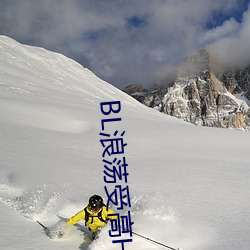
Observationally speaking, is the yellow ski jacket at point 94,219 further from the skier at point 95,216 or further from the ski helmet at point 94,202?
the ski helmet at point 94,202

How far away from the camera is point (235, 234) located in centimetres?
532

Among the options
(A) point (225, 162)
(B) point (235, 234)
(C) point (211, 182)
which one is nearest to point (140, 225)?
(B) point (235, 234)

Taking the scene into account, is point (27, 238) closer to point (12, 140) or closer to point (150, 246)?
point (150, 246)

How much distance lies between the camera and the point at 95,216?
→ 6.04m

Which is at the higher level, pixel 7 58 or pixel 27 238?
pixel 7 58

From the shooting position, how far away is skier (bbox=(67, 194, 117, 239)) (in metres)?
5.95

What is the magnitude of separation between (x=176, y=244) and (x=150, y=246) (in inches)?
18.2

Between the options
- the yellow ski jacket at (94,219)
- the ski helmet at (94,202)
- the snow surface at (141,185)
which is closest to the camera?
the snow surface at (141,185)

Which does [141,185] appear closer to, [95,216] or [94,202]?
[95,216]

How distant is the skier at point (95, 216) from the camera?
595 cm

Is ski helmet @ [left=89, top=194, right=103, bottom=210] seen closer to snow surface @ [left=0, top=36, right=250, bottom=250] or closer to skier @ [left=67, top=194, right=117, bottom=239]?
skier @ [left=67, top=194, right=117, bottom=239]

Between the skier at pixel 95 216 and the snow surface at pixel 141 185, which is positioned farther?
the skier at pixel 95 216

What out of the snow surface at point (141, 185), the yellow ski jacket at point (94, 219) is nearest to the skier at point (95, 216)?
the yellow ski jacket at point (94, 219)

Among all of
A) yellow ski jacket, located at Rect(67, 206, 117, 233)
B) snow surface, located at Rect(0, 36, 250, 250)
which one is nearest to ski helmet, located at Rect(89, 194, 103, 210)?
yellow ski jacket, located at Rect(67, 206, 117, 233)
